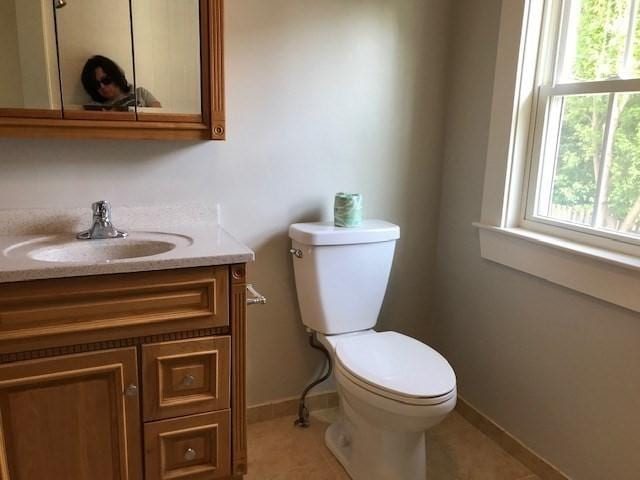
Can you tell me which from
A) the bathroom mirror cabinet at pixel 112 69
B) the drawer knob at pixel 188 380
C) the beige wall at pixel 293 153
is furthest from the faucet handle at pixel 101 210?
the drawer knob at pixel 188 380

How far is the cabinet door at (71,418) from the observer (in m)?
1.22

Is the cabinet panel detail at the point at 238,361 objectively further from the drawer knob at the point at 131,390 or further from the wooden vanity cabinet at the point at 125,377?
the drawer knob at the point at 131,390

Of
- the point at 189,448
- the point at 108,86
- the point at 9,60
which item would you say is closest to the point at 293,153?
the point at 108,86

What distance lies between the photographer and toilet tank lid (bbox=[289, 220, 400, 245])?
5.58 ft

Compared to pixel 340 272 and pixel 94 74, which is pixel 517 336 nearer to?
pixel 340 272

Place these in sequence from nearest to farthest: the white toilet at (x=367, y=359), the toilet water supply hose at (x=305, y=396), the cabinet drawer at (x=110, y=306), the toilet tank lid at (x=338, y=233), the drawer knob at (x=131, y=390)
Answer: the cabinet drawer at (x=110, y=306), the drawer knob at (x=131, y=390), the white toilet at (x=367, y=359), the toilet tank lid at (x=338, y=233), the toilet water supply hose at (x=305, y=396)

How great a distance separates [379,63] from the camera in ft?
6.20

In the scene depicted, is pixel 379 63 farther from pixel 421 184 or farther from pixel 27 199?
pixel 27 199

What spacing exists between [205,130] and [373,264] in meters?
0.74

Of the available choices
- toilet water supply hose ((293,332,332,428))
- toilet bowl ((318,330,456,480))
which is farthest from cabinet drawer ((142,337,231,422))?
toilet water supply hose ((293,332,332,428))

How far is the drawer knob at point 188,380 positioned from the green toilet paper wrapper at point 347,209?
73 centimetres

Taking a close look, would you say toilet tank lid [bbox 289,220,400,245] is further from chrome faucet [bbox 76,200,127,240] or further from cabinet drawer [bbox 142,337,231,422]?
chrome faucet [bbox 76,200,127,240]

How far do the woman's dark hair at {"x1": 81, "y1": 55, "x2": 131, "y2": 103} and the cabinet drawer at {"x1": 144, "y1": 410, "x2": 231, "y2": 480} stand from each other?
38.2 inches

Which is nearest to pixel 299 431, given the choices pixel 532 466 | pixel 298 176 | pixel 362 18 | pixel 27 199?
pixel 532 466
